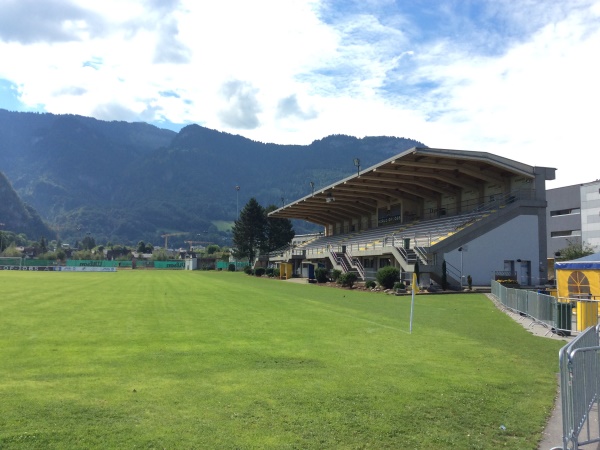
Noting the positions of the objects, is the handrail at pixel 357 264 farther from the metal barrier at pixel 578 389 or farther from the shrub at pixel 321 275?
the metal barrier at pixel 578 389

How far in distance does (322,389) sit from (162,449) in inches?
Answer: 125

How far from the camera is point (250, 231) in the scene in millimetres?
103062

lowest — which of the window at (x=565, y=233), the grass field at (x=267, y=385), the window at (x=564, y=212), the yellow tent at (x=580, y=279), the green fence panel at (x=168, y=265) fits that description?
the grass field at (x=267, y=385)

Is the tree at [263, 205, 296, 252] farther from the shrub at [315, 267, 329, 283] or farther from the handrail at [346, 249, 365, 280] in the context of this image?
the shrub at [315, 267, 329, 283]

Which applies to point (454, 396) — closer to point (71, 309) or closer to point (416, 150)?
point (71, 309)

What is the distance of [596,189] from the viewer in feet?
225

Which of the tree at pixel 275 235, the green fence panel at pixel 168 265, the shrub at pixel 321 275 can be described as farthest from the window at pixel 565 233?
the green fence panel at pixel 168 265

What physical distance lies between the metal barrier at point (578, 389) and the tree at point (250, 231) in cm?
9751

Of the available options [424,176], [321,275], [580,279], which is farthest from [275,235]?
[580,279]

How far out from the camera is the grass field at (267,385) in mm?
5922

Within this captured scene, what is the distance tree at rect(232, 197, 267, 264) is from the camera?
10319cm

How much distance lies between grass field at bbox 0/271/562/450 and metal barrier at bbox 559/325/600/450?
26.0 inches

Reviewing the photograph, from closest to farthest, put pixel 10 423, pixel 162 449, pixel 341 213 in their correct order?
1. pixel 162 449
2. pixel 10 423
3. pixel 341 213

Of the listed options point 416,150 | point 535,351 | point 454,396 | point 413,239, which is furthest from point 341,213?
point 454,396
